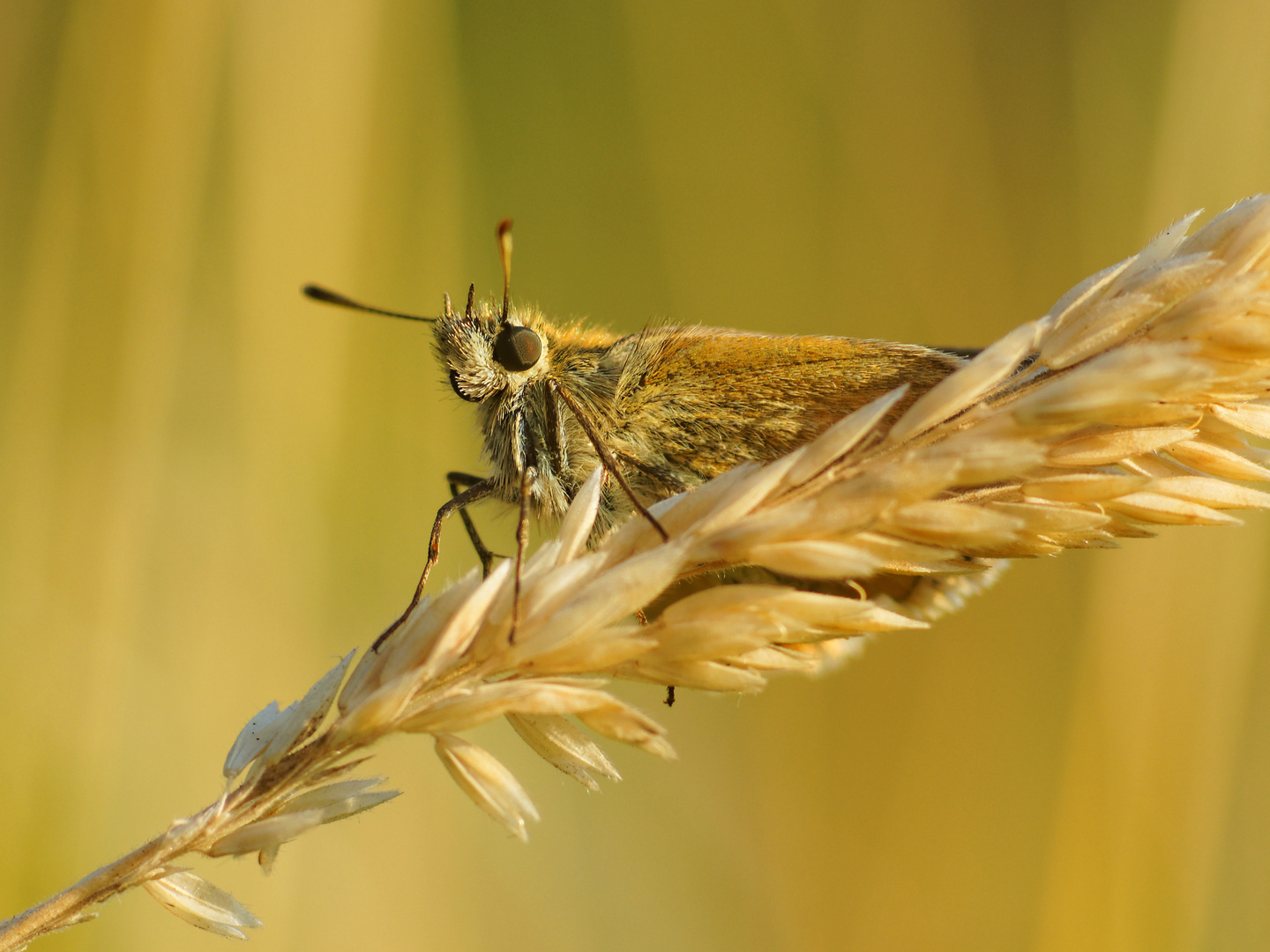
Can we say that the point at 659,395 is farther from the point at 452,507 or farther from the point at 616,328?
the point at 616,328

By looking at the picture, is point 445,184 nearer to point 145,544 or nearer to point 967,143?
point 145,544

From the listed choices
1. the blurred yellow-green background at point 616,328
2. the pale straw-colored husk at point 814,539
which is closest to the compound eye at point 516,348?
the blurred yellow-green background at point 616,328

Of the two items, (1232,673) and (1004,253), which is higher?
(1004,253)

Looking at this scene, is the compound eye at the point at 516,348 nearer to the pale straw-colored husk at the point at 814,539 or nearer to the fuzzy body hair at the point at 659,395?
the fuzzy body hair at the point at 659,395

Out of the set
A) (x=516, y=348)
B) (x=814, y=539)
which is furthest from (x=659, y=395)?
(x=814, y=539)

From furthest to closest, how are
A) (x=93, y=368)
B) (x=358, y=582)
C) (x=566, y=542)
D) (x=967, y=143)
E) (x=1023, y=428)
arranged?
(x=967, y=143), (x=358, y=582), (x=93, y=368), (x=566, y=542), (x=1023, y=428)

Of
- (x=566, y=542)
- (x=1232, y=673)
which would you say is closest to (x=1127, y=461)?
(x=566, y=542)
